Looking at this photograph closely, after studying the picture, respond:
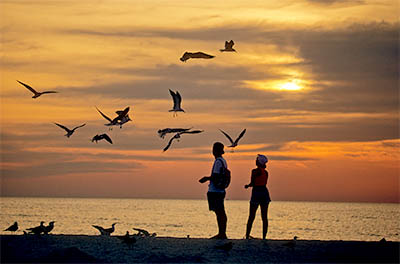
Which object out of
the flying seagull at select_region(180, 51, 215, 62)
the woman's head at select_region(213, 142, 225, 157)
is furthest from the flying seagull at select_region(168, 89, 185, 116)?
the woman's head at select_region(213, 142, 225, 157)

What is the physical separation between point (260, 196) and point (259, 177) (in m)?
0.46

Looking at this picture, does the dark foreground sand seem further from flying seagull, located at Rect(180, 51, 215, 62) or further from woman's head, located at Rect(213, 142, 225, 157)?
flying seagull, located at Rect(180, 51, 215, 62)

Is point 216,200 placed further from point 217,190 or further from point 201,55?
point 201,55

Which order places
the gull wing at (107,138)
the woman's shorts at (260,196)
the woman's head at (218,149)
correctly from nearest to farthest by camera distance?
the woman's head at (218,149) < the woman's shorts at (260,196) < the gull wing at (107,138)

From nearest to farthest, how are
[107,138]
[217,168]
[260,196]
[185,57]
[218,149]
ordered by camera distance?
[217,168]
[218,149]
[260,196]
[107,138]
[185,57]

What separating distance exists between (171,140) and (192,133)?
69cm

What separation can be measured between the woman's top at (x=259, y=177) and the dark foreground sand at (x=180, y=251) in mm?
1477

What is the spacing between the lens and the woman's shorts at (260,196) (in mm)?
19688

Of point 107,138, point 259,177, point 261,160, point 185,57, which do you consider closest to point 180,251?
point 259,177

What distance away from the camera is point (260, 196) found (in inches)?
775

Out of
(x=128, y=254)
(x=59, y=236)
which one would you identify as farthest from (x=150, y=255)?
(x=59, y=236)

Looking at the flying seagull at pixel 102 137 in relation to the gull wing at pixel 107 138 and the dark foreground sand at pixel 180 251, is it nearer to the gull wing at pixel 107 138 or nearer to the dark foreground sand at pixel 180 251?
the gull wing at pixel 107 138

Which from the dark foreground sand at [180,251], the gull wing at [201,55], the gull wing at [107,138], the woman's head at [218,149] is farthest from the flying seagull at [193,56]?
the dark foreground sand at [180,251]

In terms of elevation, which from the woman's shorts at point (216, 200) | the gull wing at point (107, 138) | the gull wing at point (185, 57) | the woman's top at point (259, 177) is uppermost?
the gull wing at point (185, 57)
